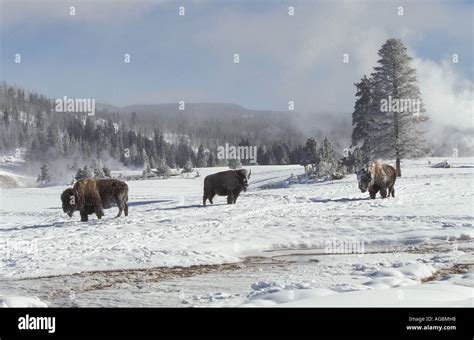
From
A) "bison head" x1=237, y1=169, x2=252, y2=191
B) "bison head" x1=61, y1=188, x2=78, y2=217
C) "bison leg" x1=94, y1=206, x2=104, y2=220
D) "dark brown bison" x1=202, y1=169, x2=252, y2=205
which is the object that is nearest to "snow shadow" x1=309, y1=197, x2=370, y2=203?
"bison head" x1=237, y1=169, x2=252, y2=191

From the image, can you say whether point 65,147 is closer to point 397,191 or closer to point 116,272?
point 397,191

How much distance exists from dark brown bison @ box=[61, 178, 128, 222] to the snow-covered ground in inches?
41.4

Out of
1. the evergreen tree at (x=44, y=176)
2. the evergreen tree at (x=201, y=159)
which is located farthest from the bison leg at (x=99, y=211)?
the evergreen tree at (x=44, y=176)

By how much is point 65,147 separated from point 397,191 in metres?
160

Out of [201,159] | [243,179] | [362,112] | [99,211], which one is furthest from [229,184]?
[201,159]

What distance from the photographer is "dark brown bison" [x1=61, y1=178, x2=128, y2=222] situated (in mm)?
21641

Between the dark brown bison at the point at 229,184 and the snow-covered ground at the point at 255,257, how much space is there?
402cm

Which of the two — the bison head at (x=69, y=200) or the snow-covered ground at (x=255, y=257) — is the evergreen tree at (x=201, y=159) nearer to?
the snow-covered ground at (x=255, y=257)

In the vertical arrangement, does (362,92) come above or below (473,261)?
above

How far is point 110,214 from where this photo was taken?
947 inches

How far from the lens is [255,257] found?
44.6 ft

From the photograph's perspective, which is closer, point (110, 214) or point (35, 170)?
point (110, 214)
